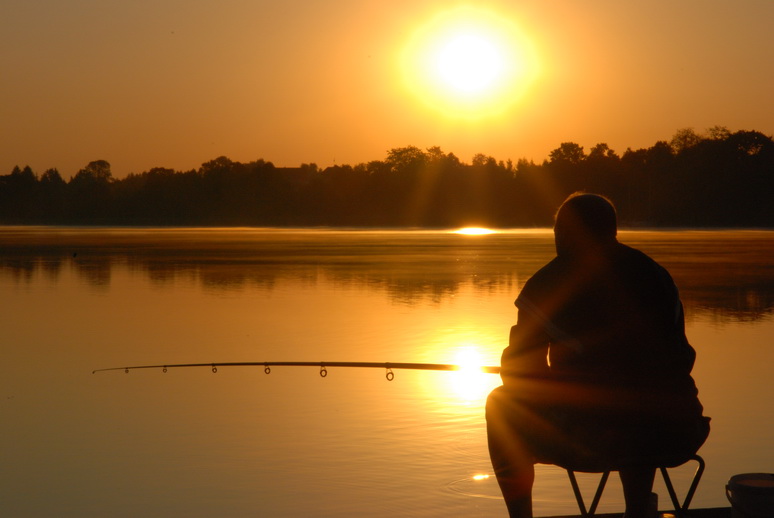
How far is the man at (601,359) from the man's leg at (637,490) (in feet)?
0.37

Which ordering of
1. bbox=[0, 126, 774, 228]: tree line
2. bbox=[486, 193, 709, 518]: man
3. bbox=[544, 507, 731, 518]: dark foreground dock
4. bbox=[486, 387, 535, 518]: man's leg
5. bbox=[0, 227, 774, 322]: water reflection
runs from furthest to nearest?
bbox=[0, 126, 774, 228]: tree line, bbox=[0, 227, 774, 322]: water reflection, bbox=[544, 507, 731, 518]: dark foreground dock, bbox=[486, 387, 535, 518]: man's leg, bbox=[486, 193, 709, 518]: man

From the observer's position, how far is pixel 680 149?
13025 centimetres

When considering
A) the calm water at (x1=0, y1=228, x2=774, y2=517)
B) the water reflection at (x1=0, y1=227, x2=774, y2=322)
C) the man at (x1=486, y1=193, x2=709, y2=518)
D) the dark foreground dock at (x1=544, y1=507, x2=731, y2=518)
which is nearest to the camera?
the man at (x1=486, y1=193, x2=709, y2=518)

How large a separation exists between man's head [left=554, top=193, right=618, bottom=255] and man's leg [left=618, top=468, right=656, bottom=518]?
0.79m

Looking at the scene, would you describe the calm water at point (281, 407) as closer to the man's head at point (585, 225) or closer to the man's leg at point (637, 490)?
the man's leg at point (637, 490)

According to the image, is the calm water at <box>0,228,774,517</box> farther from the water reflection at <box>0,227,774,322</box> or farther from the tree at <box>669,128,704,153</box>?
the tree at <box>669,128,704,153</box>

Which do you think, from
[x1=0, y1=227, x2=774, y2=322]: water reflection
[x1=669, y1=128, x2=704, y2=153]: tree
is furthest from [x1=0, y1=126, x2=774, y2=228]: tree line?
[x1=0, y1=227, x2=774, y2=322]: water reflection

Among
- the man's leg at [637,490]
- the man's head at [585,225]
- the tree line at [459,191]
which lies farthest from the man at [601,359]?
the tree line at [459,191]

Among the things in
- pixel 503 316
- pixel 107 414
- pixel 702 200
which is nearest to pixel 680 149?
pixel 702 200

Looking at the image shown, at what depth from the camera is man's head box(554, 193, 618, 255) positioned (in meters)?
3.48

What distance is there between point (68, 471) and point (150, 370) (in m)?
4.17

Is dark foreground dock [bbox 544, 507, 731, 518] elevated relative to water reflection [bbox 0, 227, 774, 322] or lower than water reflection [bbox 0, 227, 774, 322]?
elevated

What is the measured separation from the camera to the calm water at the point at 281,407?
237 inches

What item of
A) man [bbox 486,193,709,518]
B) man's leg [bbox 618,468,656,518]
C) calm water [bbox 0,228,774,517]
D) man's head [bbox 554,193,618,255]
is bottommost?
calm water [bbox 0,228,774,517]
